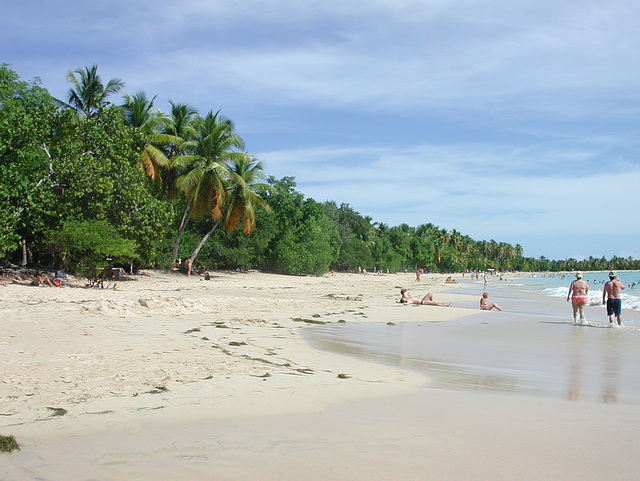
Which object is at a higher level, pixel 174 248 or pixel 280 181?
pixel 280 181

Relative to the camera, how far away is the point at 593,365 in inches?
284

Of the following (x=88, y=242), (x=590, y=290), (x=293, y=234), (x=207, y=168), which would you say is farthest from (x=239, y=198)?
(x=590, y=290)

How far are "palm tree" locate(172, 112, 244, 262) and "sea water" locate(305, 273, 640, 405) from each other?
59.1ft

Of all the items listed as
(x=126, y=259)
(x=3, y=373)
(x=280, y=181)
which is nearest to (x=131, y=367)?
(x=3, y=373)

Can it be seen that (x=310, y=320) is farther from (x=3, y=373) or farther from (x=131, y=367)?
(x=3, y=373)

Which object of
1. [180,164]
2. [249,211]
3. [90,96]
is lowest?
[249,211]

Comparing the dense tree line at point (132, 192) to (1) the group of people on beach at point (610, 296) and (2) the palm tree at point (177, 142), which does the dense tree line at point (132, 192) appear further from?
(1) the group of people on beach at point (610, 296)

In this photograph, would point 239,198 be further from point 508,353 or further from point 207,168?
point 508,353

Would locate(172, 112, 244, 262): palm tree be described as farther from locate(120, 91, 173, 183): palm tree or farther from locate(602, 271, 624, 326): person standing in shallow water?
locate(602, 271, 624, 326): person standing in shallow water

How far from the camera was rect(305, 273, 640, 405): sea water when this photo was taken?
224 inches

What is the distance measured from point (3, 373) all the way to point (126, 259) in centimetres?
1713

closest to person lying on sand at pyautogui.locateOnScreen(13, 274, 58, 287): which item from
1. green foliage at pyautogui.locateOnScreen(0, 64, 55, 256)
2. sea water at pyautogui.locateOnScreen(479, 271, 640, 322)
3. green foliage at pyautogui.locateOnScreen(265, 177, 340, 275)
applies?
green foliage at pyautogui.locateOnScreen(0, 64, 55, 256)

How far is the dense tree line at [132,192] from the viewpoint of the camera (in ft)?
56.4

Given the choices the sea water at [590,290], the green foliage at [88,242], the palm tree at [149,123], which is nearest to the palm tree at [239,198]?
the palm tree at [149,123]
